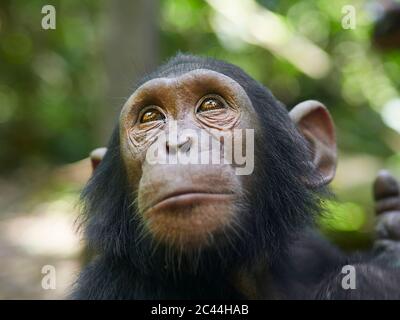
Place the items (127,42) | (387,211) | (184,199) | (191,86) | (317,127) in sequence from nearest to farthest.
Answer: (184,199) → (191,86) → (317,127) → (387,211) → (127,42)

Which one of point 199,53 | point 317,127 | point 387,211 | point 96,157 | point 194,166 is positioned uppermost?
point 199,53

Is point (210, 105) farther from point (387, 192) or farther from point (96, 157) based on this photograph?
point (387, 192)

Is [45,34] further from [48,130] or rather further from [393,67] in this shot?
[393,67]

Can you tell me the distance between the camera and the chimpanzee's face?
10.5ft

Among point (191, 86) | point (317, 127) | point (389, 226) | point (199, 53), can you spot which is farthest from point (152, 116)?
point (199, 53)

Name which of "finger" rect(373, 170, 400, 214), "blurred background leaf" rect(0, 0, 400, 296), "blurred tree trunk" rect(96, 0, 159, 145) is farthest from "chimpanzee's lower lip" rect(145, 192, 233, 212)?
"blurred background leaf" rect(0, 0, 400, 296)

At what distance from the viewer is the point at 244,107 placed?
3842 mm

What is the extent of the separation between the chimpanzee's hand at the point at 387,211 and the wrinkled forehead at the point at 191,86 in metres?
1.82

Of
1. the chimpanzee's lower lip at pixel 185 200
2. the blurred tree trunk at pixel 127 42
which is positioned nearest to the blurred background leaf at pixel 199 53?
the blurred tree trunk at pixel 127 42

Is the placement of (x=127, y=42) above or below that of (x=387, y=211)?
above

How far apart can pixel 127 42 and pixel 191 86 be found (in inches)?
164

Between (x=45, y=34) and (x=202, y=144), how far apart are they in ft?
40.6

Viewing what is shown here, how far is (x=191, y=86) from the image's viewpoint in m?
3.76

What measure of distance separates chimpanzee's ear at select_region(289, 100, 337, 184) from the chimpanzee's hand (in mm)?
877
